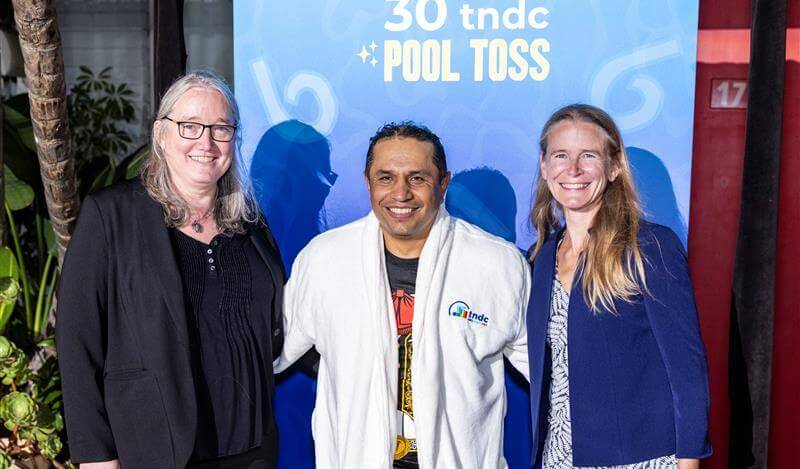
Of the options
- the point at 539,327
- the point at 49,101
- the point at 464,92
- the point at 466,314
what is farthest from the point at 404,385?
the point at 49,101

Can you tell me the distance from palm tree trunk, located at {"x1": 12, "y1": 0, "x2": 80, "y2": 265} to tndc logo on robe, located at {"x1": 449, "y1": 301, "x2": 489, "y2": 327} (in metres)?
1.58

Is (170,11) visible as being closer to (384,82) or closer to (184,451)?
(384,82)

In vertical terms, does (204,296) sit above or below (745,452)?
above

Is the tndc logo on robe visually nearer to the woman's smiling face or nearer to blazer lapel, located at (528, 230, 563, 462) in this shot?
blazer lapel, located at (528, 230, 563, 462)

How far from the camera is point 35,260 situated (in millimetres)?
4832

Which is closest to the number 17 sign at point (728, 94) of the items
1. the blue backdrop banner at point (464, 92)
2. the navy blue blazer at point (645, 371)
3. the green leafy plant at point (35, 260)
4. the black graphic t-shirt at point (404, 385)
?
the blue backdrop banner at point (464, 92)

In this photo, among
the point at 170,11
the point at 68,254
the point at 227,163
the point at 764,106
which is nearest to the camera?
the point at 68,254

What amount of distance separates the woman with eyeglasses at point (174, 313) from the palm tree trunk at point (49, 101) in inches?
29.7

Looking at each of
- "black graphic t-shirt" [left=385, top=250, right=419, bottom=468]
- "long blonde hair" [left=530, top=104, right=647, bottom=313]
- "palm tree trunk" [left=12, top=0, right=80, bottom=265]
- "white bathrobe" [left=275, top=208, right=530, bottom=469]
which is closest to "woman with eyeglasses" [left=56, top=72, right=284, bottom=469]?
"white bathrobe" [left=275, top=208, right=530, bottom=469]

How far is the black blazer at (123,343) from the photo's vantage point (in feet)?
6.95

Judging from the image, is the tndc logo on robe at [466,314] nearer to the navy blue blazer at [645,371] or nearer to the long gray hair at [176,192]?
the navy blue blazer at [645,371]

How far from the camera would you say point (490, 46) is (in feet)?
9.45

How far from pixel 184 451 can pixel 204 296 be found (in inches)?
17.1

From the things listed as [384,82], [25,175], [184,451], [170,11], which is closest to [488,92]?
[384,82]
